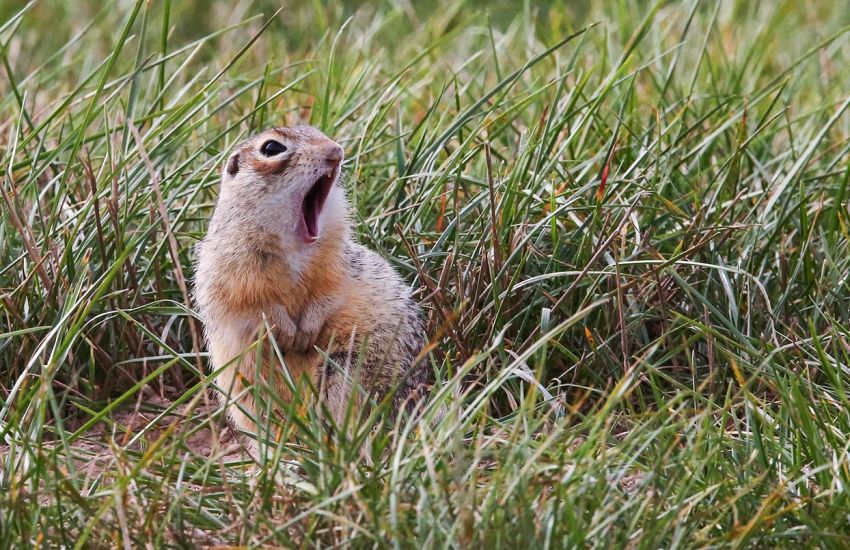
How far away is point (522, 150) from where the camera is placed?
464 centimetres

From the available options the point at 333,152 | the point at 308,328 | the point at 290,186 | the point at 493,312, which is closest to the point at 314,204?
the point at 290,186

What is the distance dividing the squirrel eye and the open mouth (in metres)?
0.15

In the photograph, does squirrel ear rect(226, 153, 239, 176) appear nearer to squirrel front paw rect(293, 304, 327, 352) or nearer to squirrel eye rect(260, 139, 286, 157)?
squirrel eye rect(260, 139, 286, 157)

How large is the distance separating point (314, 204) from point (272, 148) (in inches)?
8.8

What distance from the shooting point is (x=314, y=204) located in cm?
401

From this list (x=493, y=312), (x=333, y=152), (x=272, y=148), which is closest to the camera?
(x=333, y=152)

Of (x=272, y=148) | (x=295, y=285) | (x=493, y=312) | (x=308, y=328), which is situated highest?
(x=272, y=148)

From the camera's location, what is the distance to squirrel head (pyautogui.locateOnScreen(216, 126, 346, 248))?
385 cm

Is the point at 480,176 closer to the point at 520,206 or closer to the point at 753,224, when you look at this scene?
the point at 520,206

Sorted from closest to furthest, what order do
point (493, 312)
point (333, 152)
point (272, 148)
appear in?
point (333, 152) → point (272, 148) → point (493, 312)

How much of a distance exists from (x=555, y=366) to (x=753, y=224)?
82 cm

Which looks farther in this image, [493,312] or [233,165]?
[493,312]

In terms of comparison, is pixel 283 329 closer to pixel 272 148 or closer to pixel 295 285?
pixel 295 285

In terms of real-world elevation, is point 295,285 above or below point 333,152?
below
